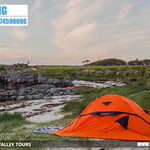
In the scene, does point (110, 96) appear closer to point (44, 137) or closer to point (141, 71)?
point (44, 137)

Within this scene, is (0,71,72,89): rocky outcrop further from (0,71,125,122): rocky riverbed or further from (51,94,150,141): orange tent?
(51,94,150,141): orange tent

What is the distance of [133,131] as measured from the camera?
7.84m

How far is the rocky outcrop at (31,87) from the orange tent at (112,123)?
2241 centimetres

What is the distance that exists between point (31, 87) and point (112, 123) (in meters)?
32.7

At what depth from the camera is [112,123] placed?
8031mm

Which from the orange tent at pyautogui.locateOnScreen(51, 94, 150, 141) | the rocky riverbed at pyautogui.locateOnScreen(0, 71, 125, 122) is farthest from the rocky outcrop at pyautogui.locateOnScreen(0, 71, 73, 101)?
the orange tent at pyautogui.locateOnScreen(51, 94, 150, 141)

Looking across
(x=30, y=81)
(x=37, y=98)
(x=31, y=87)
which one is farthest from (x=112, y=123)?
(x=30, y=81)

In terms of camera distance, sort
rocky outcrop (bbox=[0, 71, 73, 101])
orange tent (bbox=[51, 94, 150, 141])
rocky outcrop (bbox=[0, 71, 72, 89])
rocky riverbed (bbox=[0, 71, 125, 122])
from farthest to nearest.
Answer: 1. rocky outcrop (bbox=[0, 71, 72, 89])
2. rocky outcrop (bbox=[0, 71, 73, 101])
3. rocky riverbed (bbox=[0, 71, 125, 122])
4. orange tent (bbox=[51, 94, 150, 141])

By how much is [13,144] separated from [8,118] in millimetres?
6481

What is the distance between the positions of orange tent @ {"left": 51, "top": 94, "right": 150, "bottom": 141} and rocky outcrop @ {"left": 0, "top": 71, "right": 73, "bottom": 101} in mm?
22415

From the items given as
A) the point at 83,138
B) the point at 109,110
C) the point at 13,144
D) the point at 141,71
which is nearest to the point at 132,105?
the point at 109,110

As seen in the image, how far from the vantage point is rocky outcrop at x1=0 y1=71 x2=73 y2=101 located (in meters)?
31.9

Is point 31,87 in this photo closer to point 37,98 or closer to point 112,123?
point 37,98

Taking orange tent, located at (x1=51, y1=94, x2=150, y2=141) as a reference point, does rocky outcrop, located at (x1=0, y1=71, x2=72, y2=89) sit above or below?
below
